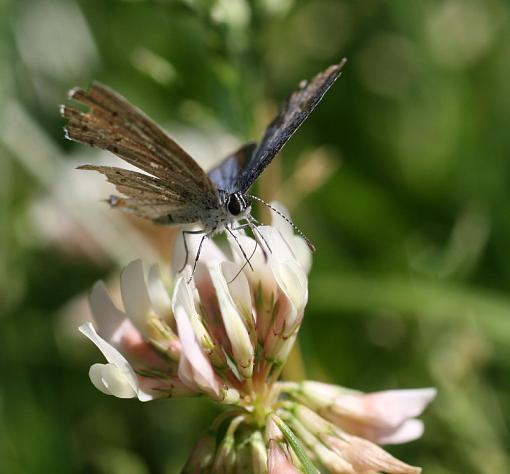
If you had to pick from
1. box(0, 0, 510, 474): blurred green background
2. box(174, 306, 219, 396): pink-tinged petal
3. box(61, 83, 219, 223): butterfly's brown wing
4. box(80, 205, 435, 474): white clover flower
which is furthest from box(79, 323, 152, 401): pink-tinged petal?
box(0, 0, 510, 474): blurred green background

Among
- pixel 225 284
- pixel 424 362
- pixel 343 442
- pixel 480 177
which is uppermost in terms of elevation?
pixel 480 177

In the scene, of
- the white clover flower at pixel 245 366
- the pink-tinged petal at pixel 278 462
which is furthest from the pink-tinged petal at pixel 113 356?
the pink-tinged petal at pixel 278 462

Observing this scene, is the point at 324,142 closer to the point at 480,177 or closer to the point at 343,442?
the point at 480,177

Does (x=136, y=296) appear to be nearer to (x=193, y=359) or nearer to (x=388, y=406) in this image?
(x=193, y=359)

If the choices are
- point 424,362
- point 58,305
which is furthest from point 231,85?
point 58,305

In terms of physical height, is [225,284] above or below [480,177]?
below

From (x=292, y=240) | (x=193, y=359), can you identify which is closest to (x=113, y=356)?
(x=193, y=359)
